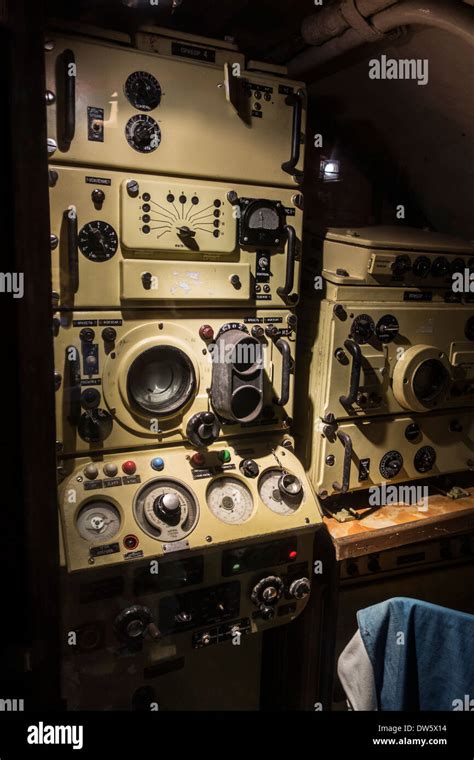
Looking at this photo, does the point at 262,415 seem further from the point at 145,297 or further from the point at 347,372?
the point at 145,297

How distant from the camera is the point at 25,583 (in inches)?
67.8

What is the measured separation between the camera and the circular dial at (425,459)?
3.43 meters

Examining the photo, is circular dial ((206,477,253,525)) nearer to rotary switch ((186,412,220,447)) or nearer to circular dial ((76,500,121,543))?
rotary switch ((186,412,220,447))

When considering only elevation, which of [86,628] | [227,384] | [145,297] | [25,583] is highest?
[145,297]

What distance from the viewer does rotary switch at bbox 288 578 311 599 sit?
2.95m

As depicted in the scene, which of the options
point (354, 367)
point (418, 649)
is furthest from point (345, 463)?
point (418, 649)

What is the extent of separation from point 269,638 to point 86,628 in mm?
1455

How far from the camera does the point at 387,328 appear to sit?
3121 millimetres

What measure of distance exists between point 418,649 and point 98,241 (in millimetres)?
1987

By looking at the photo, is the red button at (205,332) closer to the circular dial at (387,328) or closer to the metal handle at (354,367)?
the metal handle at (354,367)

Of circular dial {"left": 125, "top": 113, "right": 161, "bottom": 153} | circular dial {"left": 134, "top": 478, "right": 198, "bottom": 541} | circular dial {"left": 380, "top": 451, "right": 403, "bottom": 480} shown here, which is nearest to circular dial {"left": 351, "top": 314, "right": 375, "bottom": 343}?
circular dial {"left": 380, "top": 451, "right": 403, "bottom": 480}

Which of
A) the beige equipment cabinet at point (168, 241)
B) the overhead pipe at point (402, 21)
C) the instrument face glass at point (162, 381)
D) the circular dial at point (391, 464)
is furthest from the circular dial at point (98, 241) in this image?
the circular dial at point (391, 464)

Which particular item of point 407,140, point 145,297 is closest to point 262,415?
point 145,297

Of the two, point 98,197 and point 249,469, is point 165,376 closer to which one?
point 249,469
